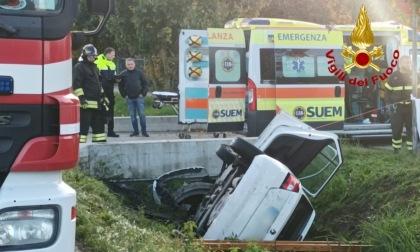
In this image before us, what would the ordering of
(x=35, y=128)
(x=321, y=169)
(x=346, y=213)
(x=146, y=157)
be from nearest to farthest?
(x=35, y=128) < (x=346, y=213) < (x=321, y=169) < (x=146, y=157)

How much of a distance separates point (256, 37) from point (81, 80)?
4409 mm

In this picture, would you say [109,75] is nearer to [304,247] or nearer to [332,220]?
[332,220]

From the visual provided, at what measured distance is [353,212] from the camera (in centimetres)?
752

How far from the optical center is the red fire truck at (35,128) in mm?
3164

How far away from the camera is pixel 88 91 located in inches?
393

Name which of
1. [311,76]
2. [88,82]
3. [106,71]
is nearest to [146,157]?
[88,82]

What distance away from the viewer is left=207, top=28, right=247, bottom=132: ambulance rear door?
44.8 feet

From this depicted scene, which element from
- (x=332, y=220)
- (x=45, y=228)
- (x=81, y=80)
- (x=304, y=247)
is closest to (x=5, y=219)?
(x=45, y=228)

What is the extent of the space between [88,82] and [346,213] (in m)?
4.41

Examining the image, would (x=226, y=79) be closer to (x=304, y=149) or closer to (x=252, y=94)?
(x=252, y=94)

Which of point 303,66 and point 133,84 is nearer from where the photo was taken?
point 303,66

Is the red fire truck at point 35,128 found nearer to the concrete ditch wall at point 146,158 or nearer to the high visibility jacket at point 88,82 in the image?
the concrete ditch wall at point 146,158

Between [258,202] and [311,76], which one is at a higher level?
[311,76]

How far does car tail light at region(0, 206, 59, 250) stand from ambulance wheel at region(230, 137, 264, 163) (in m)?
3.72
